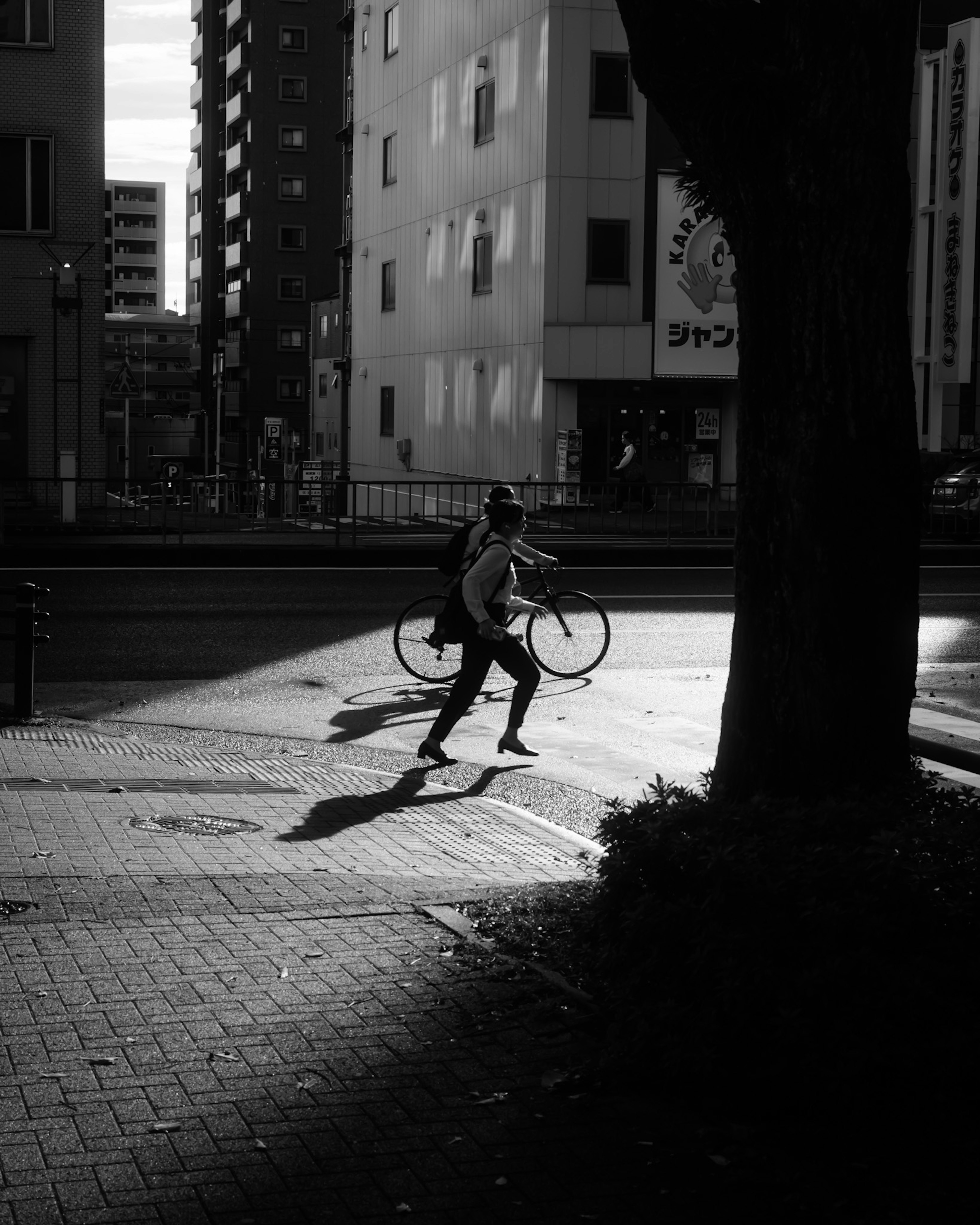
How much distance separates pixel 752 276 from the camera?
5.27 m

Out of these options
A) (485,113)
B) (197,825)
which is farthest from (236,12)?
(197,825)

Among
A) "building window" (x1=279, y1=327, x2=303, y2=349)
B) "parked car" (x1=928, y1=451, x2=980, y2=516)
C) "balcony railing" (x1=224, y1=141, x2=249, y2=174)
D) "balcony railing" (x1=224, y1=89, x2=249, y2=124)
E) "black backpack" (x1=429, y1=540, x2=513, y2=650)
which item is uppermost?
"balcony railing" (x1=224, y1=89, x2=249, y2=124)

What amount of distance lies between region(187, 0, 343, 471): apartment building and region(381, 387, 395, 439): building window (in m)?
38.3

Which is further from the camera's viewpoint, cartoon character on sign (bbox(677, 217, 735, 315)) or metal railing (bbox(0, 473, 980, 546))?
cartoon character on sign (bbox(677, 217, 735, 315))

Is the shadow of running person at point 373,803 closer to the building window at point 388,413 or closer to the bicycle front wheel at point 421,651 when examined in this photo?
the bicycle front wheel at point 421,651

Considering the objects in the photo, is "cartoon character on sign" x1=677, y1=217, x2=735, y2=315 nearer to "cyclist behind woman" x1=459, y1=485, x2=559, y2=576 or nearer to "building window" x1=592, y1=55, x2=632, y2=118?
"building window" x1=592, y1=55, x2=632, y2=118

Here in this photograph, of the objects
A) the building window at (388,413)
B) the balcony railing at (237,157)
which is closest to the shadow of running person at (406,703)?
the building window at (388,413)

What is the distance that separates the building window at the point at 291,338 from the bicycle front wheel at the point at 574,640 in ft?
262

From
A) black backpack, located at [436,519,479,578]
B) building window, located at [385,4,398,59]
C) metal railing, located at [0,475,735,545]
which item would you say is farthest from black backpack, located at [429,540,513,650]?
building window, located at [385,4,398,59]

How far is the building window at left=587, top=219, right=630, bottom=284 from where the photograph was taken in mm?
35750

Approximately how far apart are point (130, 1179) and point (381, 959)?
1.88 m

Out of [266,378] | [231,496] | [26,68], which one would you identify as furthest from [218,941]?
[266,378]

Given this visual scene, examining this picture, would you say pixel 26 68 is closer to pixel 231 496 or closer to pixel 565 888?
pixel 231 496

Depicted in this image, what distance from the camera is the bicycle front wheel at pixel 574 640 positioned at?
14359mm
